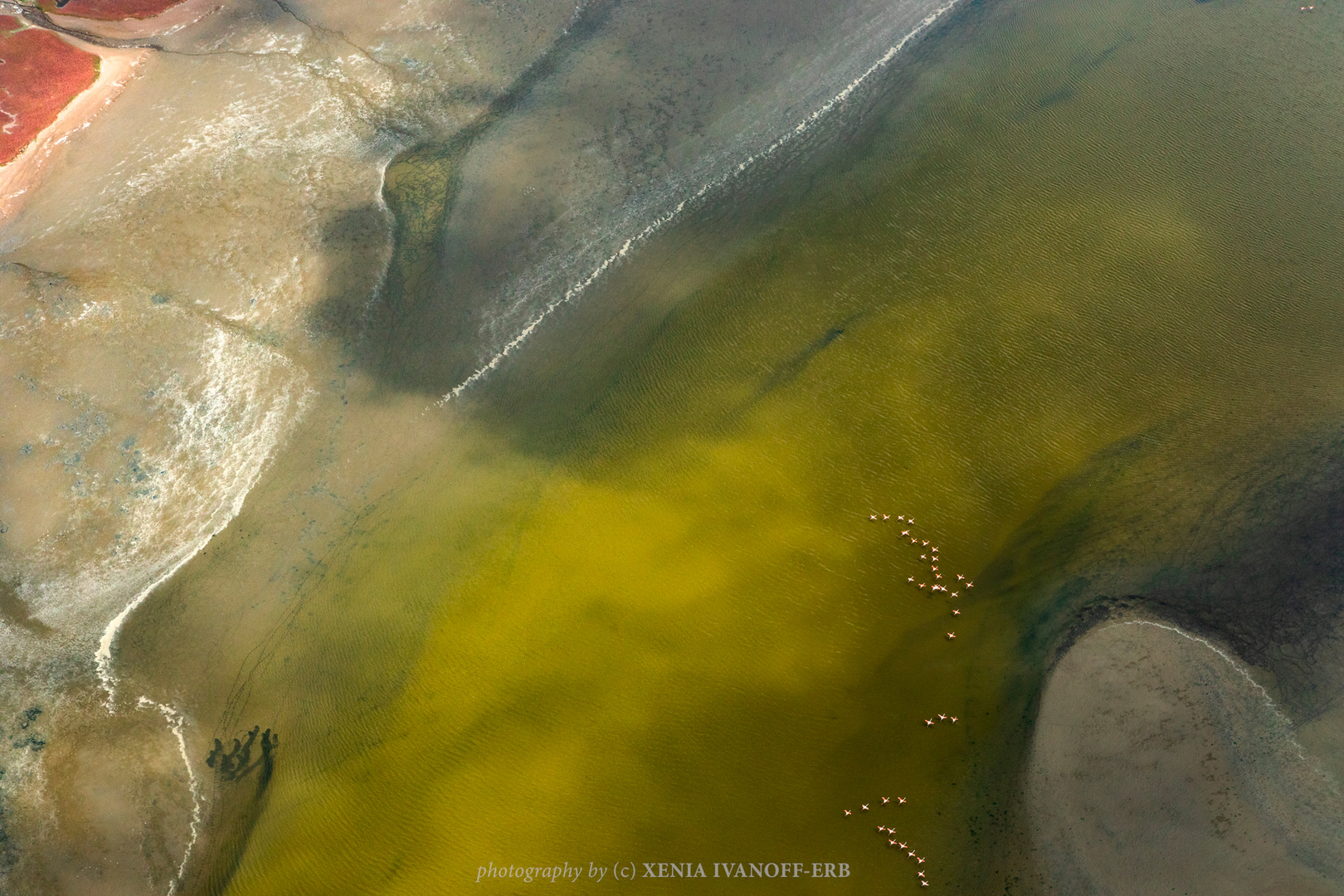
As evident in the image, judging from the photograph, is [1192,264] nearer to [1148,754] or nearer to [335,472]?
[1148,754]

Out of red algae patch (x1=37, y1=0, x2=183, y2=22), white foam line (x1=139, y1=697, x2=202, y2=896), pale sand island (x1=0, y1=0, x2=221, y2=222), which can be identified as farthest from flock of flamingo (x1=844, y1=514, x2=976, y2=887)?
red algae patch (x1=37, y1=0, x2=183, y2=22)

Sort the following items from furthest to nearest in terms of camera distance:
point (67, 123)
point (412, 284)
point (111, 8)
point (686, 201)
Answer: point (111, 8) → point (67, 123) → point (686, 201) → point (412, 284)

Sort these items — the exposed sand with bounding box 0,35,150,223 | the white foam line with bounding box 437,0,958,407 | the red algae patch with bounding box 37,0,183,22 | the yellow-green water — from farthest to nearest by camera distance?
the red algae patch with bounding box 37,0,183,22
the exposed sand with bounding box 0,35,150,223
the white foam line with bounding box 437,0,958,407
the yellow-green water

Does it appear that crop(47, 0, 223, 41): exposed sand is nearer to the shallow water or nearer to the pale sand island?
the pale sand island

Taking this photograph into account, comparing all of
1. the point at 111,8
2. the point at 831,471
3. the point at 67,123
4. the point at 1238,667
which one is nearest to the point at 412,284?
the point at 831,471

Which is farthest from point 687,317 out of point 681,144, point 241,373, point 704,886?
point 704,886

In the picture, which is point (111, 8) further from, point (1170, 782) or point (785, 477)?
point (1170, 782)
